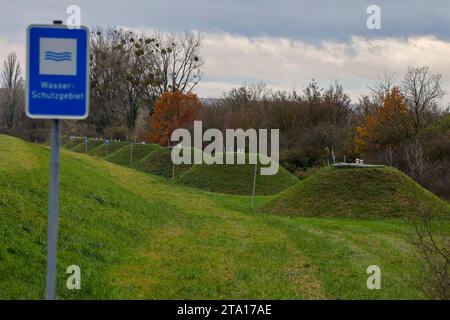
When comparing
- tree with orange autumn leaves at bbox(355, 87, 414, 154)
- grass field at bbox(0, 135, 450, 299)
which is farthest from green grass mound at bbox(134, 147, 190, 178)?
grass field at bbox(0, 135, 450, 299)

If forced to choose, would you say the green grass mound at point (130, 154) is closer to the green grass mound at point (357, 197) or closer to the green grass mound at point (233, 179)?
the green grass mound at point (233, 179)

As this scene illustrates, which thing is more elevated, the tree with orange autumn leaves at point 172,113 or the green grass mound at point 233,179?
the tree with orange autumn leaves at point 172,113

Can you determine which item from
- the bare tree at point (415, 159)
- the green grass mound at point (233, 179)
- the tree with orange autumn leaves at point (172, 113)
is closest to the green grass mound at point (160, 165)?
the green grass mound at point (233, 179)

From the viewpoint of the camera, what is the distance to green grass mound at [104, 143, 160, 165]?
54.5 meters

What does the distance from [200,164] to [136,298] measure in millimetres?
33331

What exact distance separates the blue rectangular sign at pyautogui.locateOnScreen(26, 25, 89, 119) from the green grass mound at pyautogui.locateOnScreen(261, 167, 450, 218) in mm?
20061

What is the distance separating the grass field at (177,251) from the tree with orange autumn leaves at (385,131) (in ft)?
80.1

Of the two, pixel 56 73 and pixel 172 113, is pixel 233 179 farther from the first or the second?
pixel 56 73

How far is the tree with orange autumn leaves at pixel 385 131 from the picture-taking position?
45.0 m

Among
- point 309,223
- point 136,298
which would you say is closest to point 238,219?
point 309,223

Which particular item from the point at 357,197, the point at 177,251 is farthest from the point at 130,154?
the point at 177,251

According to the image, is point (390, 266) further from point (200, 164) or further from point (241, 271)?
point (200, 164)

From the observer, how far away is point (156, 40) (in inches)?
3211
